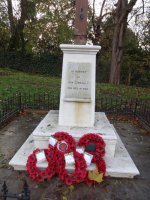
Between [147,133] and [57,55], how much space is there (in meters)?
17.3

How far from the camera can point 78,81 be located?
4594 millimetres

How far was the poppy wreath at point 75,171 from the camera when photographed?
3670mm

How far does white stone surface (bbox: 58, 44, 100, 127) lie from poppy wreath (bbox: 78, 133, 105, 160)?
54cm

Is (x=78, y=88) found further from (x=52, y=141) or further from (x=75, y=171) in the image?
(x=75, y=171)

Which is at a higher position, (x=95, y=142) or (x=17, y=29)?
(x=17, y=29)

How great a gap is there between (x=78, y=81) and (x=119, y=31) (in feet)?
43.2

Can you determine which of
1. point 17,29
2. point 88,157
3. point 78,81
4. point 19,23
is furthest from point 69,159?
point 19,23

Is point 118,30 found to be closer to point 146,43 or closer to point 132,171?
point 146,43

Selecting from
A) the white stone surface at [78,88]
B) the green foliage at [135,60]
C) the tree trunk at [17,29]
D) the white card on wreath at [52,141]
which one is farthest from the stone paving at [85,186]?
the tree trunk at [17,29]

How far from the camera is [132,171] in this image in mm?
3906

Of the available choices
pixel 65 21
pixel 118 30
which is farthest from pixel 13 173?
pixel 65 21

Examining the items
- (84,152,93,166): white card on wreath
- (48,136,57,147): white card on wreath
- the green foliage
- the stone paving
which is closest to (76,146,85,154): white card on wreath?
(84,152,93,166): white card on wreath

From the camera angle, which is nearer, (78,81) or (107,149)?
(107,149)

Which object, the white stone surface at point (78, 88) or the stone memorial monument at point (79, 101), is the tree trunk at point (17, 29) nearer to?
the stone memorial monument at point (79, 101)
